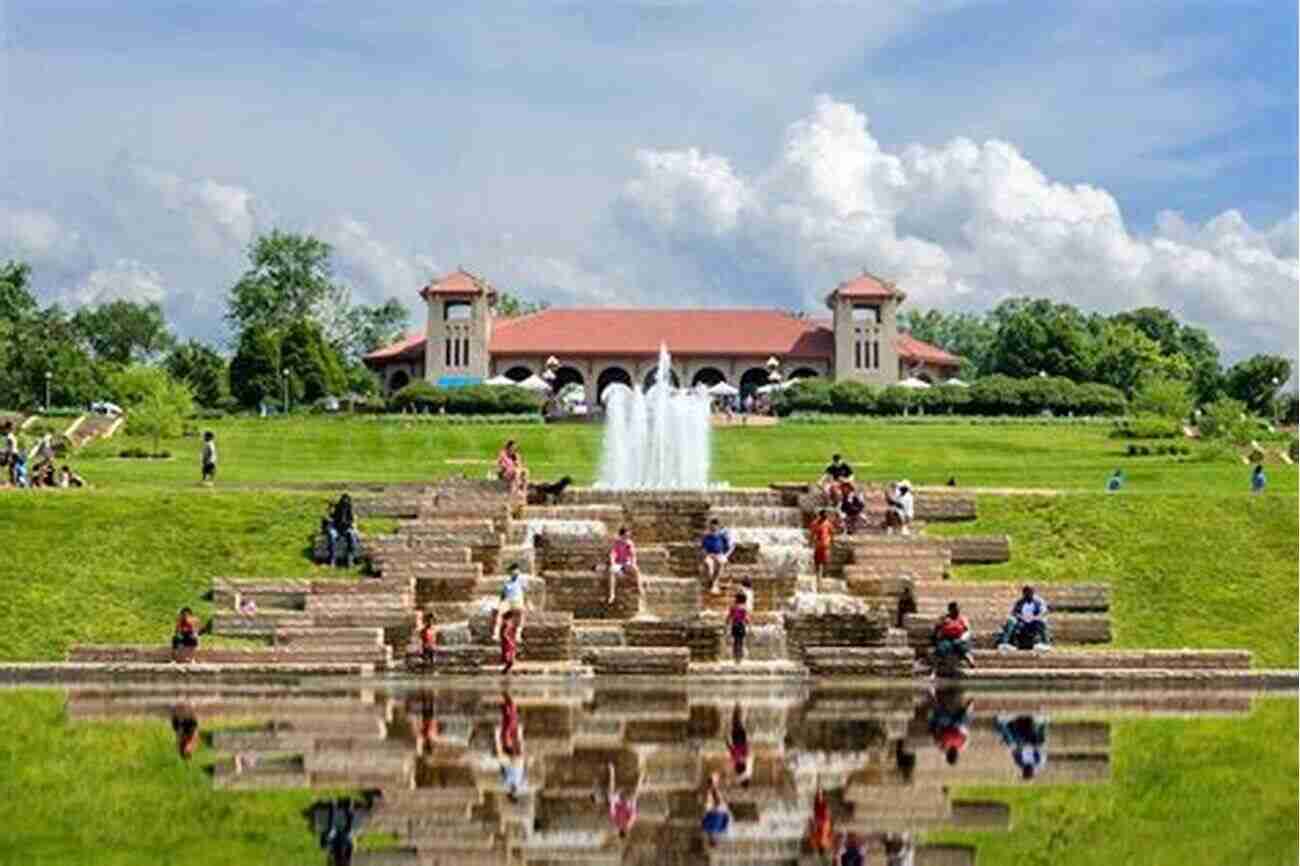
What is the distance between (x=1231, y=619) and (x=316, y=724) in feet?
47.0

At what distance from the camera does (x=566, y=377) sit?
10925 centimetres

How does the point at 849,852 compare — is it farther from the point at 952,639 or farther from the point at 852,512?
the point at 852,512

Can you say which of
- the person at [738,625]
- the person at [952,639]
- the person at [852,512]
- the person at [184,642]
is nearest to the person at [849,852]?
the person at [952,639]

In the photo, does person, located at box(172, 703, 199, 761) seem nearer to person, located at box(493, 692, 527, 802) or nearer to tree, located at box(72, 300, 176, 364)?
person, located at box(493, 692, 527, 802)

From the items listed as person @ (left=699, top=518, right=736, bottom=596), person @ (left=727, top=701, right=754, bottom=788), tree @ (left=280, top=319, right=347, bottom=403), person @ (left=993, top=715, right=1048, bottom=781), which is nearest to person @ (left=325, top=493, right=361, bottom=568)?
person @ (left=699, top=518, right=736, bottom=596)

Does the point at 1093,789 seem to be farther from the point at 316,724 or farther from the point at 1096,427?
the point at 1096,427

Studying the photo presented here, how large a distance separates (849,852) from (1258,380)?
10295cm

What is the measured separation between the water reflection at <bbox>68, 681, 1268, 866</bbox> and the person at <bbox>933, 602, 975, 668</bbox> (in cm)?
123

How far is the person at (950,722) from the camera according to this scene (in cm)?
1734

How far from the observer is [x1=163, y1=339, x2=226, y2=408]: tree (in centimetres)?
10769

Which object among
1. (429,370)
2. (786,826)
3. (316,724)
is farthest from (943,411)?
(786,826)

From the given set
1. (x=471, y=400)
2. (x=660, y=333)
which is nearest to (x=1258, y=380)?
(x=660, y=333)

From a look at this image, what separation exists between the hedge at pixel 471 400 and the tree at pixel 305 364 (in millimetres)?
16965

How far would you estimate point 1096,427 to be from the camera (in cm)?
7225
